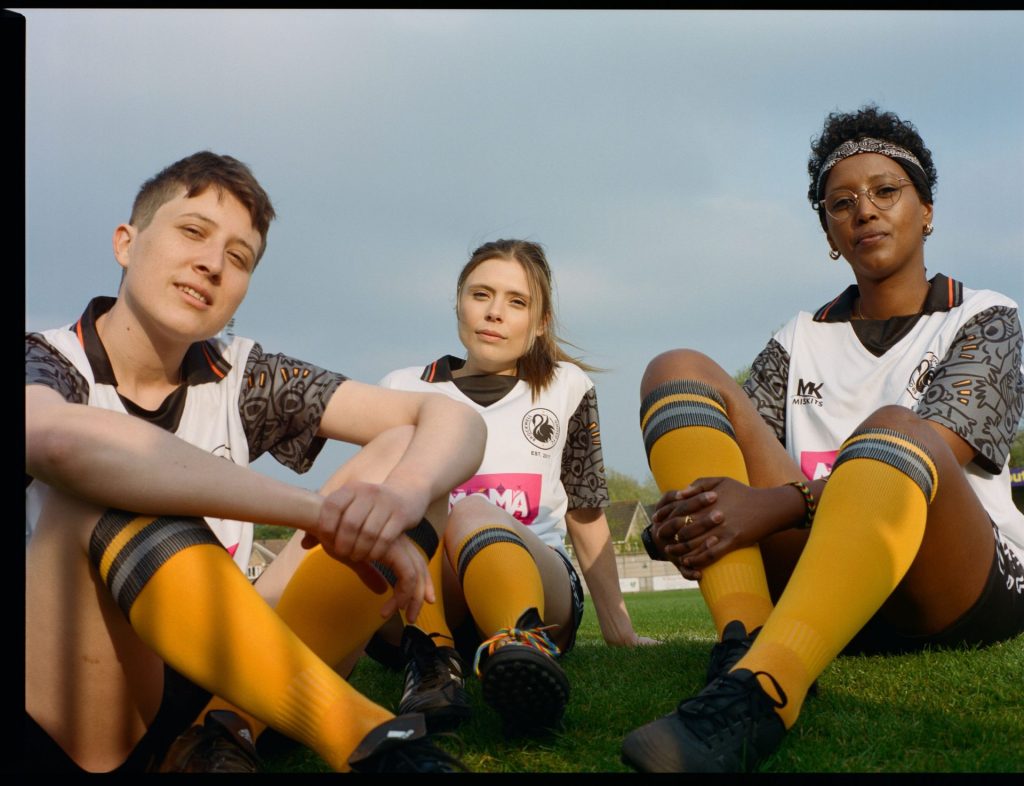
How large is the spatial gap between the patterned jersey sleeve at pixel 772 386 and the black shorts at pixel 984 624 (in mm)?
718

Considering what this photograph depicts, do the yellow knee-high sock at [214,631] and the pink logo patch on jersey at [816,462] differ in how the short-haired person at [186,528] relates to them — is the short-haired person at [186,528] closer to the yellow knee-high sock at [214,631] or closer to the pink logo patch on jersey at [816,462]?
the yellow knee-high sock at [214,631]

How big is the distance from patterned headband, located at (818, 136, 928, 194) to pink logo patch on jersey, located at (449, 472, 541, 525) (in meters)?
1.57

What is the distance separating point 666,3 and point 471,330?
7.13ft

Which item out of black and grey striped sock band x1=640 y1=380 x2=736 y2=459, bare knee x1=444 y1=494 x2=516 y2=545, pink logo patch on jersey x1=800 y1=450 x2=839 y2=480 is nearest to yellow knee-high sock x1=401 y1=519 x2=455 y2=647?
bare knee x1=444 y1=494 x2=516 y2=545

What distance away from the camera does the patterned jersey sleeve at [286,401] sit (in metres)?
2.60

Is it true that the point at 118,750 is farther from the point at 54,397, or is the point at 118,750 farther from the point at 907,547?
the point at 907,547

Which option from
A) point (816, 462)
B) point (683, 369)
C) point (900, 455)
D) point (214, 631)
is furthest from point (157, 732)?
point (816, 462)

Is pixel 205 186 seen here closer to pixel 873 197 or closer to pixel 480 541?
pixel 480 541

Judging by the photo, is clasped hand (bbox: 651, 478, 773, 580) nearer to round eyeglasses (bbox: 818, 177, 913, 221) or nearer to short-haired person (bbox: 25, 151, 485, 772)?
short-haired person (bbox: 25, 151, 485, 772)

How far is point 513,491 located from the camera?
12.1 ft

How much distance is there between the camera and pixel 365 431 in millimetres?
2619

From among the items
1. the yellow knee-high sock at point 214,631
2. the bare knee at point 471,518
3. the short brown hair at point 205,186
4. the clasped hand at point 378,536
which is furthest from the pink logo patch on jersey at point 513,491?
the yellow knee-high sock at point 214,631

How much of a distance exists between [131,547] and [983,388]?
2217mm
